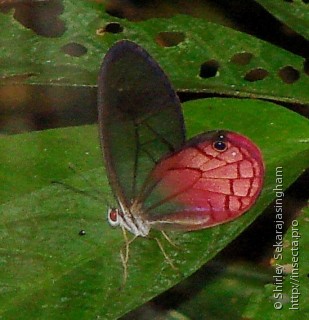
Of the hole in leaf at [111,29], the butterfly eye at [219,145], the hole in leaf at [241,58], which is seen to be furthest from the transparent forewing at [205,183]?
the hole in leaf at [111,29]

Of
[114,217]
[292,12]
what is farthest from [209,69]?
[114,217]

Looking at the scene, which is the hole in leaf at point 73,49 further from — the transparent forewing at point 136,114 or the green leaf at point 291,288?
the green leaf at point 291,288

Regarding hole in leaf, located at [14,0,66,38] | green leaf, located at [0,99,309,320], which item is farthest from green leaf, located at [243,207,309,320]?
hole in leaf, located at [14,0,66,38]

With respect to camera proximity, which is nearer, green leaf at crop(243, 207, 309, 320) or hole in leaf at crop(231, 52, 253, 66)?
green leaf at crop(243, 207, 309, 320)

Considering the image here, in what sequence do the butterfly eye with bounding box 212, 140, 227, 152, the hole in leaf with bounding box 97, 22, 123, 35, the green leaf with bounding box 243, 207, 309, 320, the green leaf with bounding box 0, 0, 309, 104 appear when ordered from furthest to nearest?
the hole in leaf with bounding box 97, 22, 123, 35 < the green leaf with bounding box 0, 0, 309, 104 < the butterfly eye with bounding box 212, 140, 227, 152 < the green leaf with bounding box 243, 207, 309, 320

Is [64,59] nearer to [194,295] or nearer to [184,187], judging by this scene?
[184,187]


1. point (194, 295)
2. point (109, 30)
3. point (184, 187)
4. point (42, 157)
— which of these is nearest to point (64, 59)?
point (109, 30)

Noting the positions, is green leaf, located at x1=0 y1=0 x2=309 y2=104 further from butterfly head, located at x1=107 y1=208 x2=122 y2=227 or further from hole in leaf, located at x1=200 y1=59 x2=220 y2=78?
butterfly head, located at x1=107 y1=208 x2=122 y2=227

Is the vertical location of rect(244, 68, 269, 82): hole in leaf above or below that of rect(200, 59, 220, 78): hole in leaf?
above
